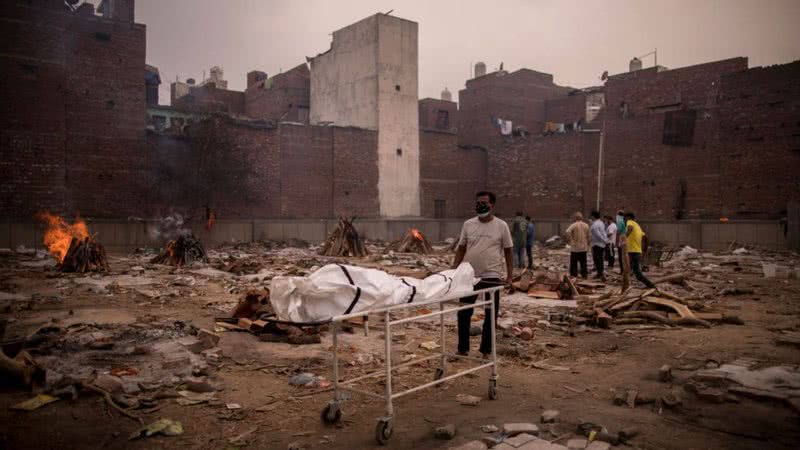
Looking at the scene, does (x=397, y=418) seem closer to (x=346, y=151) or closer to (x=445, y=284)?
(x=445, y=284)

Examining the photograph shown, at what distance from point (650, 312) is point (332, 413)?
654 cm

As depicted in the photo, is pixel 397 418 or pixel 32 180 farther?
pixel 32 180

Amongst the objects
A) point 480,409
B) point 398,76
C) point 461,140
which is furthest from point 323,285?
point 461,140

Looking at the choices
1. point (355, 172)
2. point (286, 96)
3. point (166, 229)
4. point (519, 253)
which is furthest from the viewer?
point (286, 96)

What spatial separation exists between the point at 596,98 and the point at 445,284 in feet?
128

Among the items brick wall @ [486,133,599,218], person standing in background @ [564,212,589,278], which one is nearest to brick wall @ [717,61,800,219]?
brick wall @ [486,133,599,218]

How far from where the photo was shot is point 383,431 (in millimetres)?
4320

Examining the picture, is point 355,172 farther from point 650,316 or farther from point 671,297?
point 650,316

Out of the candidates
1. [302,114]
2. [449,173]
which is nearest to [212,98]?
[302,114]

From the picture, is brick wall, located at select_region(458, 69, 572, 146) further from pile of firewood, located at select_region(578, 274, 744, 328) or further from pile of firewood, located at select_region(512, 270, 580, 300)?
pile of firewood, located at select_region(578, 274, 744, 328)

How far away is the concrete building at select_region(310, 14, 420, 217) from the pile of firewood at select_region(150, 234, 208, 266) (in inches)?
616

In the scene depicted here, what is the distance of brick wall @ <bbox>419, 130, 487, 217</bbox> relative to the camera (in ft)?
113

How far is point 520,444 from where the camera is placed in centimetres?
416

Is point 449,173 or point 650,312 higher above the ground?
point 449,173
